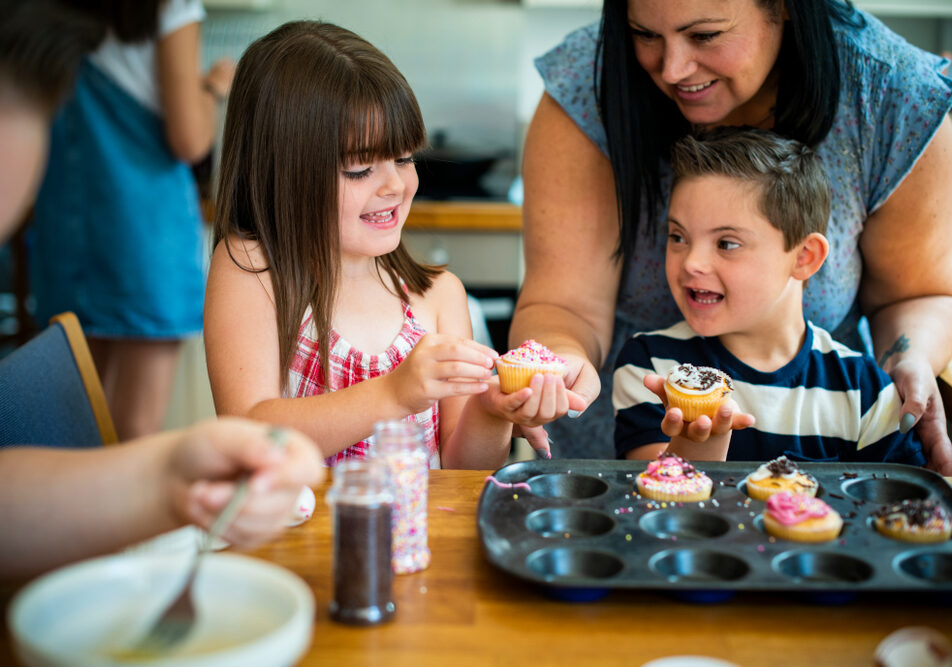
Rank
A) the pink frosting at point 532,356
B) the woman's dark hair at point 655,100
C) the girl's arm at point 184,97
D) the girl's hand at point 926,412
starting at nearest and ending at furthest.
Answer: the pink frosting at point 532,356 → the girl's hand at point 926,412 → the woman's dark hair at point 655,100 → the girl's arm at point 184,97

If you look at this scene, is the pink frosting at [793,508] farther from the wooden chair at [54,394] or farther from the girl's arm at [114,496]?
the wooden chair at [54,394]

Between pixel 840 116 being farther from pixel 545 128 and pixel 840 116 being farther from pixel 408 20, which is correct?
pixel 408 20

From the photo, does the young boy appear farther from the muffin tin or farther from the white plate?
the white plate

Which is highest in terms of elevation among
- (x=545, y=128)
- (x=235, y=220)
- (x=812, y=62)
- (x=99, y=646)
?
(x=812, y=62)

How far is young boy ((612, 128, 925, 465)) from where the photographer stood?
1.77 metres

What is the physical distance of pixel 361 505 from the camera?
3.13 feet

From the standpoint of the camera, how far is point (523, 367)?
1.54 meters

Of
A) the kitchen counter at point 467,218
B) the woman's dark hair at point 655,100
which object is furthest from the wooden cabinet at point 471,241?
the woman's dark hair at point 655,100

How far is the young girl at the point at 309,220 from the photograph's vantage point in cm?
159

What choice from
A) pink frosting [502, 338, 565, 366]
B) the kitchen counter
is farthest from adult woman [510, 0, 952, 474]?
the kitchen counter

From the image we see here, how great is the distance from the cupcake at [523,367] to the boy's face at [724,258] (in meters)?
0.37

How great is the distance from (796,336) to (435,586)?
1.09 metres

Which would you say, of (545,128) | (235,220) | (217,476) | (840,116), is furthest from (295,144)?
(840,116)

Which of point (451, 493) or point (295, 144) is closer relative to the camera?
point (451, 493)
